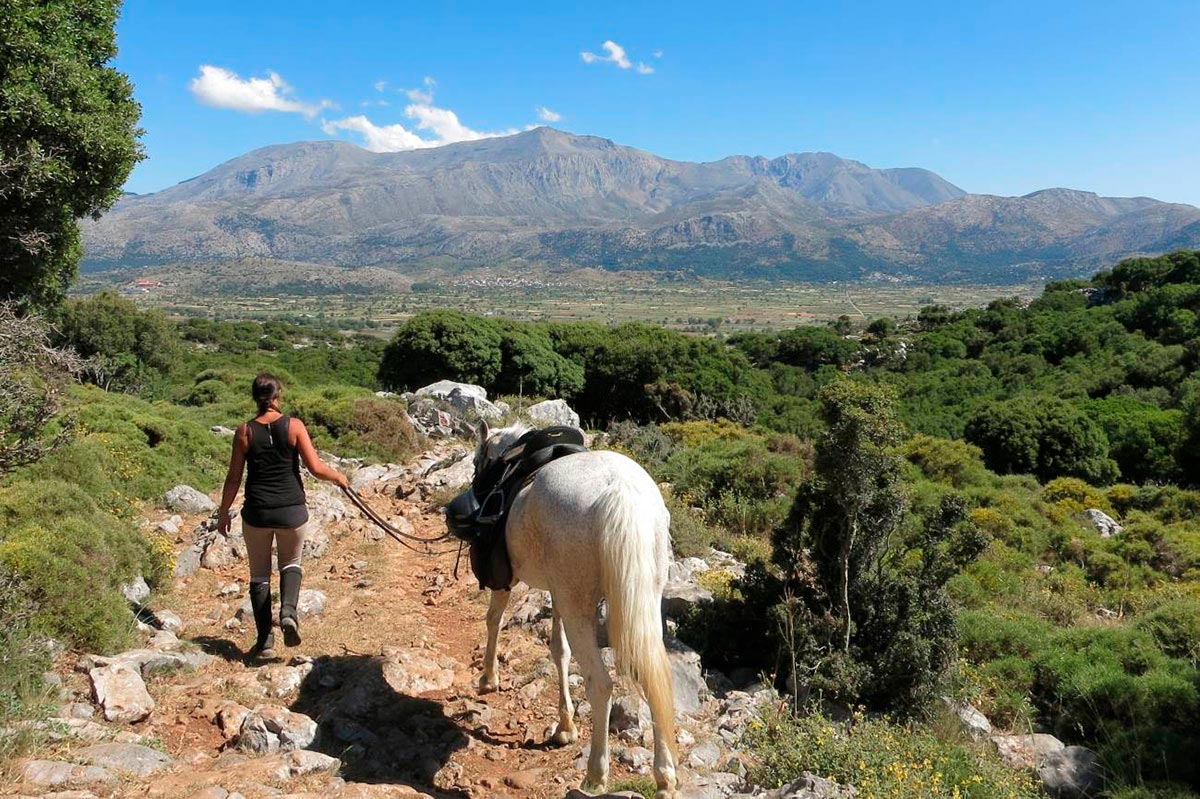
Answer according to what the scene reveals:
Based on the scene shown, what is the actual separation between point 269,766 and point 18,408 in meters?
3.93

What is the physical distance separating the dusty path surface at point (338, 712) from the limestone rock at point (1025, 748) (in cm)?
202

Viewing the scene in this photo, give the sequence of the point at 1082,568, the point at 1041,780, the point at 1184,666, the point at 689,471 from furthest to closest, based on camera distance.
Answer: the point at 689,471 < the point at 1082,568 < the point at 1184,666 < the point at 1041,780

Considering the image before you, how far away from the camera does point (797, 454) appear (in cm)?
1532

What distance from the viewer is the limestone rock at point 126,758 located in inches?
145

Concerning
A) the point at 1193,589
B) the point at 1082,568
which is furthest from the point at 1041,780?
the point at 1082,568

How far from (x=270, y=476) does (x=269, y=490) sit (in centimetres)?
11

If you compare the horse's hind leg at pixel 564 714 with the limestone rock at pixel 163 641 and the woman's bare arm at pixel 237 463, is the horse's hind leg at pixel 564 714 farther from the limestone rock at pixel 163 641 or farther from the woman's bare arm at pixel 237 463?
the limestone rock at pixel 163 641

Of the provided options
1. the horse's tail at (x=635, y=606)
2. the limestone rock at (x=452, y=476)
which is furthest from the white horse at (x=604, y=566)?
the limestone rock at (x=452, y=476)

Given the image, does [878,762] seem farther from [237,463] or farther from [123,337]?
[123,337]

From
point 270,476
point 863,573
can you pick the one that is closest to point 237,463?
point 270,476

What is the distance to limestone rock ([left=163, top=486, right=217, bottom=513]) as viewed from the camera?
9.41 m

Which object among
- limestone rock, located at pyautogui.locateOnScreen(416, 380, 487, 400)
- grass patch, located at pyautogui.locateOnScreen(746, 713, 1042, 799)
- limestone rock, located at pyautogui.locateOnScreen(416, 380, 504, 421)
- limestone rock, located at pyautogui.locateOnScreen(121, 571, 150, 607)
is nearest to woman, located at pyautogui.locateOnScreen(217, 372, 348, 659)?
limestone rock, located at pyautogui.locateOnScreen(121, 571, 150, 607)

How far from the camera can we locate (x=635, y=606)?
3844 mm

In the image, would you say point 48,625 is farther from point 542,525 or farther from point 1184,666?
point 1184,666
